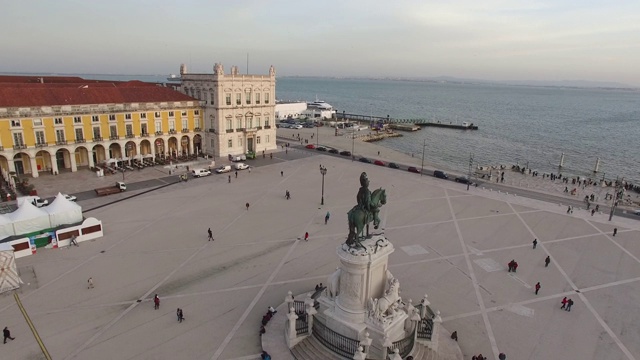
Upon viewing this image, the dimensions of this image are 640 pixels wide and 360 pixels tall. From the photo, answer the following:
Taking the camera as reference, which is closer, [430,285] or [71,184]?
[430,285]

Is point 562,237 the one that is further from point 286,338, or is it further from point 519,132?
point 519,132

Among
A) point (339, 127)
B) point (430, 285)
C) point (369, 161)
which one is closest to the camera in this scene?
point (430, 285)

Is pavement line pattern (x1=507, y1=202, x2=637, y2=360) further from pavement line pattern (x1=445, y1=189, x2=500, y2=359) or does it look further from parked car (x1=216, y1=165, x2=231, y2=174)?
parked car (x1=216, y1=165, x2=231, y2=174)

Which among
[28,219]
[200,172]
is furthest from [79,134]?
[28,219]

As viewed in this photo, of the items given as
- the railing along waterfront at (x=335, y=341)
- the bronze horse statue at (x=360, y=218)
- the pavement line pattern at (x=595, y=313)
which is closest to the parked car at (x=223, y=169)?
the railing along waterfront at (x=335, y=341)

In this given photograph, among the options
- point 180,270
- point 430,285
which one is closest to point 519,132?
point 430,285

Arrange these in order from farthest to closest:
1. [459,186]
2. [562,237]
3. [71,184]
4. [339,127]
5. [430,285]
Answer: [339,127]
[459,186]
[71,184]
[562,237]
[430,285]
